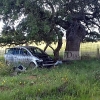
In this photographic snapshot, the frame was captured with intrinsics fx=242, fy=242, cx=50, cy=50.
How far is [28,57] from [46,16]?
10.1 feet

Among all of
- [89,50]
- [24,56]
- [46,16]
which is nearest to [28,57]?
[24,56]

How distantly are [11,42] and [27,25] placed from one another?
259 inches

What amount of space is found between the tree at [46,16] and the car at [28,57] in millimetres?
1021

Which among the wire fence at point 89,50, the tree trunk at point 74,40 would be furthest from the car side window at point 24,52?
the wire fence at point 89,50

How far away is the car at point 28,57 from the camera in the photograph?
1627cm

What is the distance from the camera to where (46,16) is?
54.3 feet

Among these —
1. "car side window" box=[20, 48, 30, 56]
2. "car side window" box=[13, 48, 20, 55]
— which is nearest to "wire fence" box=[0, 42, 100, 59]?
"car side window" box=[13, 48, 20, 55]

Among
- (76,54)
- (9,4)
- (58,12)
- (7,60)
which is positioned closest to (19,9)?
(9,4)

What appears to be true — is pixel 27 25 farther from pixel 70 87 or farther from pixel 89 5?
pixel 70 87

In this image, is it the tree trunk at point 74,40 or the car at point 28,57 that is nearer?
the car at point 28,57

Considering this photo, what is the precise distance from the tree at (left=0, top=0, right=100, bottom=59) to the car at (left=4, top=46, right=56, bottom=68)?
1.02 meters

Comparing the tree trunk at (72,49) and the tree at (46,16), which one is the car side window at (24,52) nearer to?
the tree at (46,16)

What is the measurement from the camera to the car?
16266 mm

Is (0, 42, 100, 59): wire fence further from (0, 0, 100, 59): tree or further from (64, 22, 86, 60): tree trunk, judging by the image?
(0, 0, 100, 59): tree
